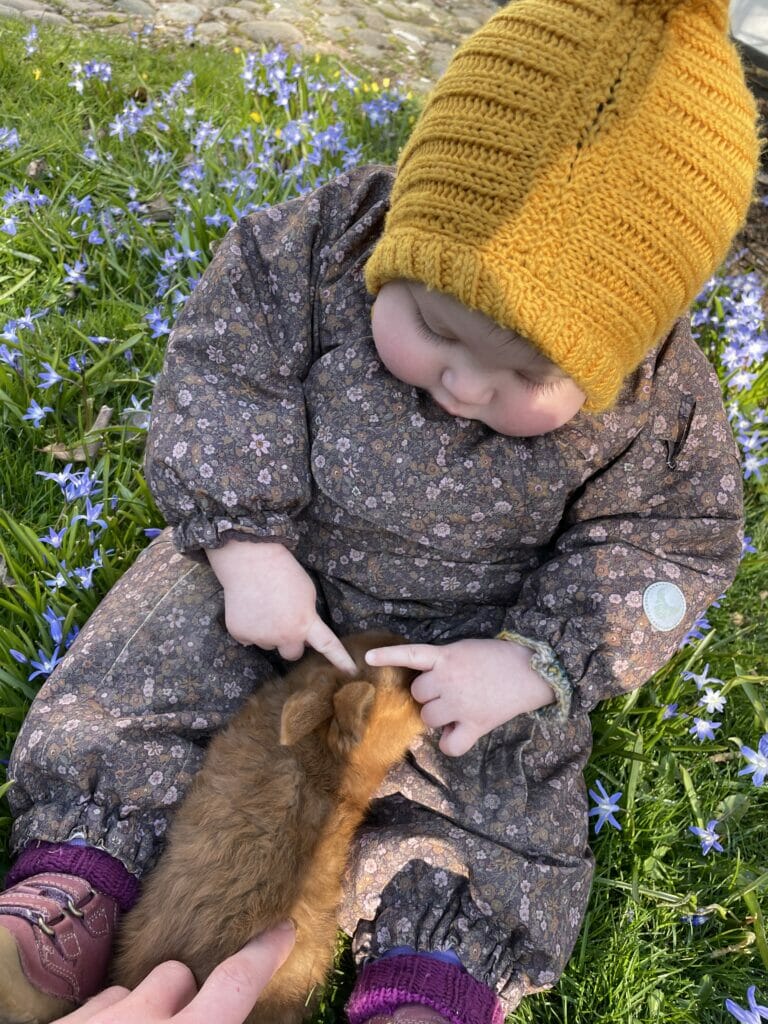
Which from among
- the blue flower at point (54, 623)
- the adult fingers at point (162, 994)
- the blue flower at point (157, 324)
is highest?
the blue flower at point (157, 324)

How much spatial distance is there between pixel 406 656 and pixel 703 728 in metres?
1.14

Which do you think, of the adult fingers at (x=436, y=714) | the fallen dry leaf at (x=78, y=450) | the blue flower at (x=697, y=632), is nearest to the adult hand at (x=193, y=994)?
the adult fingers at (x=436, y=714)

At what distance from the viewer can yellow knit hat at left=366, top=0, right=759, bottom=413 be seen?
1729 mm

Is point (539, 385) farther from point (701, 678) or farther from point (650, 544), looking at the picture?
point (701, 678)

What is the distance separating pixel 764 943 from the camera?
2.31m

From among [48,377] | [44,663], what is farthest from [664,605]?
[48,377]

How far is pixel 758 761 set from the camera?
254 centimetres

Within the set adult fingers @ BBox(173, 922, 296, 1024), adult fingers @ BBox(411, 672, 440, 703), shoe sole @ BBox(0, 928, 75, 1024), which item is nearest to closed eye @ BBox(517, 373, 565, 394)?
adult fingers @ BBox(411, 672, 440, 703)

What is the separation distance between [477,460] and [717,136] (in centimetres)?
102

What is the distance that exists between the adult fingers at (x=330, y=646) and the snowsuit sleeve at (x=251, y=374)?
0.95 ft

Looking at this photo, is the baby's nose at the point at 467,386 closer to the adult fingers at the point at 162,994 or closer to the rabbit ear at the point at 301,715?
the rabbit ear at the point at 301,715

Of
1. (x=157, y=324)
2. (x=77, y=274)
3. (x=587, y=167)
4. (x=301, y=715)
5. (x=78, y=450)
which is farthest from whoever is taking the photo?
(x=77, y=274)

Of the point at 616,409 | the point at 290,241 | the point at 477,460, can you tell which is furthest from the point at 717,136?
the point at 290,241

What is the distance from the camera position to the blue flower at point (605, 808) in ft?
8.31
